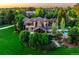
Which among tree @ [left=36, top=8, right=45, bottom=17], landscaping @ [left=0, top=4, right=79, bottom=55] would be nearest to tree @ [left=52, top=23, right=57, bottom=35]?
landscaping @ [left=0, top=4, right=79, bottom=55]

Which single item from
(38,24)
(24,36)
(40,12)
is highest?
(40,12)

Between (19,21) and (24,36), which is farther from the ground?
(19,21)

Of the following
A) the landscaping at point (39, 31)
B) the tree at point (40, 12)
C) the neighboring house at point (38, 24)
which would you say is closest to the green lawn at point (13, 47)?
the landscaping at point (39, 31)

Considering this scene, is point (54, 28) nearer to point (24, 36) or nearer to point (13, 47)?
point (24, 36)

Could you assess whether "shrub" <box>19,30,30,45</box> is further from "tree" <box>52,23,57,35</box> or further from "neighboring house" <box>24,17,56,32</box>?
"tree" <box>52,23,57,35</box>

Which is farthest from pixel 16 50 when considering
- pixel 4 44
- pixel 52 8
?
pixel 52 8

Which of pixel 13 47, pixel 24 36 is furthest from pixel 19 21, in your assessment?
pixel 13 47

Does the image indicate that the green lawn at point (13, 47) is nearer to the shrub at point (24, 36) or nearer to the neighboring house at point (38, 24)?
the shrub at point (24, 36)

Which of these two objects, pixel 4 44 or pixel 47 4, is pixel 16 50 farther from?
pixel 47 4
